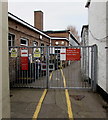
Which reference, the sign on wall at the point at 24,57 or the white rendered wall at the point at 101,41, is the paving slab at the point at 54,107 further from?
the sign on wall at the point at 24,57

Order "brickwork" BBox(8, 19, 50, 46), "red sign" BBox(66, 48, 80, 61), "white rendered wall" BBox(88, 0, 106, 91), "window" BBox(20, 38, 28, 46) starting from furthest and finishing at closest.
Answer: "window" BBox(20, 38, 28, 46) < "brickwork" BBox(8, 19, 50, 46) < "red sign" BBox(66, 48, 80, 61) < "white rendered wall" BBox(88, 0, 106, 91)

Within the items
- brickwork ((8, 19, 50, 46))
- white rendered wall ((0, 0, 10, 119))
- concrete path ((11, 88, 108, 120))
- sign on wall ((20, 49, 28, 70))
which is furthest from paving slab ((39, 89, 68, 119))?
brickwork ((8, 19, 50, 46))

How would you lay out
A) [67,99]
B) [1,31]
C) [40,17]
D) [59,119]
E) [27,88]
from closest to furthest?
[1,31] → [59,119] → [67,99] → [27,88] → [40,17]

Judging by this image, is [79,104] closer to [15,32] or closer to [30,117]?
[30,117]

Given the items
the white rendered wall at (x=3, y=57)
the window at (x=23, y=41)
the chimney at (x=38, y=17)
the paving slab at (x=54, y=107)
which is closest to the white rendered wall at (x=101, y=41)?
the paving slab at (x=54, y=107)

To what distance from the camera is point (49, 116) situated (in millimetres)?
3619

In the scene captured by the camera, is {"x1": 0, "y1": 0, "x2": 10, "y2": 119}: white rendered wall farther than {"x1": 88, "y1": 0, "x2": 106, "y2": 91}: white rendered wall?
No

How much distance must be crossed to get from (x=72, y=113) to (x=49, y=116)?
730 mm

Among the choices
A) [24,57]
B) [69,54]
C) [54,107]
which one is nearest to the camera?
[54,107]

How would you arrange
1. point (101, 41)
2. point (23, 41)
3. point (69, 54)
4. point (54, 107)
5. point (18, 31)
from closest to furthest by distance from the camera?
1. point (54, 107)
2. point (101, 41)
3. point (69, 54)
4. point (18, 31)
5. point (23, 41)

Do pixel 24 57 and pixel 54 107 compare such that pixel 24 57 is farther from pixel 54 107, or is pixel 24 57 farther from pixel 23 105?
pixel 54 107

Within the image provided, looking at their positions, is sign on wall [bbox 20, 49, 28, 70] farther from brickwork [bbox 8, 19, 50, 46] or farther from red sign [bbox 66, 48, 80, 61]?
red sign [bbox 66, 48, 80, 61]

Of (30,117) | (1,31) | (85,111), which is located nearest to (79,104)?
(85,111)

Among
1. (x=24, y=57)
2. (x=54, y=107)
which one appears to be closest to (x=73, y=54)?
(x=24, y=57)
